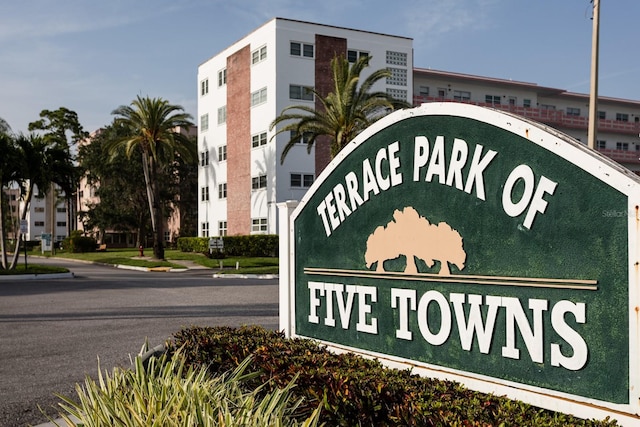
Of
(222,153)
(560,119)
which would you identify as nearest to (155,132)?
(222,153)

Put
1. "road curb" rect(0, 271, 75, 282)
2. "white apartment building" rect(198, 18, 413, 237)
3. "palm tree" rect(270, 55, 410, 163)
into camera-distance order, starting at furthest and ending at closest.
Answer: "white apartment building" rect(198, 18, 413, 237), "palm tree" rect(270, 55, 410, 163), "road curb" rect(0, 271, 75, 282)

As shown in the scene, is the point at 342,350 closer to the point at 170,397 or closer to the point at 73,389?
→ the point at 170,397

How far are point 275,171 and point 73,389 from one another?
3590 centimetres

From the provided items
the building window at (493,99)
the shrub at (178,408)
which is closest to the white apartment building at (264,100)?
the building window at (493,99)

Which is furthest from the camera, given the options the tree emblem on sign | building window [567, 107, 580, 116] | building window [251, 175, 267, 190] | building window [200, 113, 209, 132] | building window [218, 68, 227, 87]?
building window [567, 107, 580, 116]

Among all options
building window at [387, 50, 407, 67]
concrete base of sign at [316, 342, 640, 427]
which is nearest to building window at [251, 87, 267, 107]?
building window at [387, 50, 407, 67]

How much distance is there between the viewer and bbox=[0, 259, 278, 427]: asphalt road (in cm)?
856

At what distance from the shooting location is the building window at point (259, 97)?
4509 centimetres

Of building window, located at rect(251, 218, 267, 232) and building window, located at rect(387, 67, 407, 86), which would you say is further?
building window, located at rect(387, 67, 407, 86)

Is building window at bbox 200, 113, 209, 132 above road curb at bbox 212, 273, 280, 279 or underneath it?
above

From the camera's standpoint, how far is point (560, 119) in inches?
2499

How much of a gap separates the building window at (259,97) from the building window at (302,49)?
3.23 m

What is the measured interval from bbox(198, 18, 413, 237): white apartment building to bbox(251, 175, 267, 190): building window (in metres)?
0.07

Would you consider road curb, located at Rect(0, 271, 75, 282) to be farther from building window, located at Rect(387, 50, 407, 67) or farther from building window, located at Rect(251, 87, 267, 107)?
building window, located at Rect(387, 50, 407, 67)
